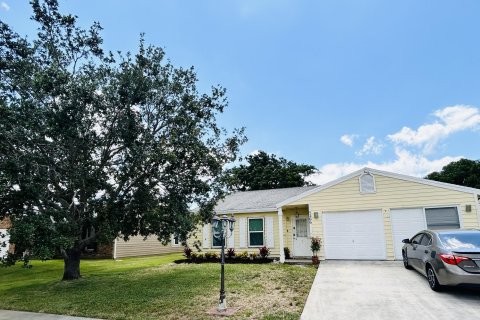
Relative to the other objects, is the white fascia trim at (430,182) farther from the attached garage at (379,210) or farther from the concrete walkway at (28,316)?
the concrete walkway at (28,316)

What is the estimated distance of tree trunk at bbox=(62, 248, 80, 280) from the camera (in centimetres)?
1159

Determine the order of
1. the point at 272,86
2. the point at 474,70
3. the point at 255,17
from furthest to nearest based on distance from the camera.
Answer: the point at 272,86 < the point at 474,70 < the point at 255,17

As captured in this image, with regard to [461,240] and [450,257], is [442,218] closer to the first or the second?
[461,240]

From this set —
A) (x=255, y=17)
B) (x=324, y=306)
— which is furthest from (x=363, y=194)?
(x=255, y=17)

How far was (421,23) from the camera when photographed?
12453 mm

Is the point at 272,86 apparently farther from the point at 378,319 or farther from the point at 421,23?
the point at 378,319

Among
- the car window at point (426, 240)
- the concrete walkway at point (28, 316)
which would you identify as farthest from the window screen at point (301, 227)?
the concrete walkway at point (28, 316)

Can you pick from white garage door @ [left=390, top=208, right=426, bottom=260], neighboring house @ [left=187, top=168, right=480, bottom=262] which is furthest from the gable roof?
white garage door @ [left=390, top=208, right=426, bottom=260]

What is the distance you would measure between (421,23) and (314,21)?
169 inches

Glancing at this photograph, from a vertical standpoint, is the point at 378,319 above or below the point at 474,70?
below

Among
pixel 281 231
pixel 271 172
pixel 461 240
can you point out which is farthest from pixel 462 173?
pixel 461 240

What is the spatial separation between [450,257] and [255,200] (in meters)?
11.7

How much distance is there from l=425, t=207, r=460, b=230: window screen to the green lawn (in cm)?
554

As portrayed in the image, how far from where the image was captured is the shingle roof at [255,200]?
16.5m
